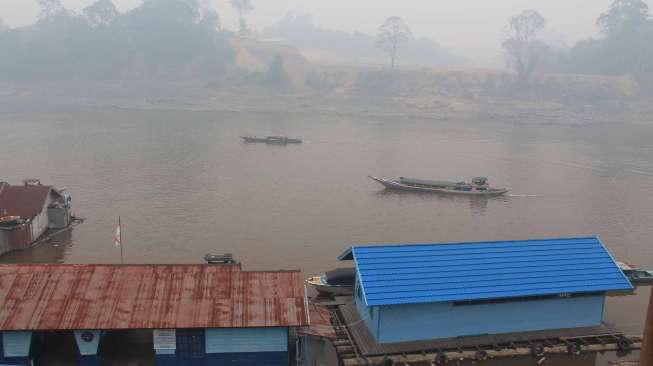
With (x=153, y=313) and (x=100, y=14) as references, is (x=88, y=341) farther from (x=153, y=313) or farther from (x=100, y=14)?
(x=100, y=14)

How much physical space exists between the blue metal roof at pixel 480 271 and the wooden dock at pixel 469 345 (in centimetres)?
132

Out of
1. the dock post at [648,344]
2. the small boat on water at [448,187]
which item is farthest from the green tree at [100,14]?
the dock post at [648,344]

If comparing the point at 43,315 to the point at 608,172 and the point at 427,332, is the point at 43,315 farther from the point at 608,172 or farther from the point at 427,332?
the point at 608,172

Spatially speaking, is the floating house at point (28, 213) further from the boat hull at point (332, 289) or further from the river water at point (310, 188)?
→ the boat hull at point (332, 289)

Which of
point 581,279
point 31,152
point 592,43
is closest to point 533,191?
point 581,279

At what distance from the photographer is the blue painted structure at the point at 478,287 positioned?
15164mm

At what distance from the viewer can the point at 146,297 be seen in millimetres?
14219

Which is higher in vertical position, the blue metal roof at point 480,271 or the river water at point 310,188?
the blue metal roof at point 480,271

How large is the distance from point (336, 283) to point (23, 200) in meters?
14.8

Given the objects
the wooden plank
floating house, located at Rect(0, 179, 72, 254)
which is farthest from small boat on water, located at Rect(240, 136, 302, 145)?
the wooden plank

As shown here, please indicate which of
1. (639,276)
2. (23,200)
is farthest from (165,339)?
(639,276)

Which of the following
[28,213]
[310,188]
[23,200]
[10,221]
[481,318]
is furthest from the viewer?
[310,188]

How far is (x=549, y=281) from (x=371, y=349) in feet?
17.2

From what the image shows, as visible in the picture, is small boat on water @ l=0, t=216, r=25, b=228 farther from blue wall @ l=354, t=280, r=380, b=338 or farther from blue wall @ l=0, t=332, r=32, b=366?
blue wall @ l=354, t=280, r=380, b=338
